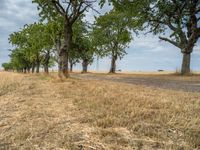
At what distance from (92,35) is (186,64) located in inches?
1212

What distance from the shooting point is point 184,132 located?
502 cm

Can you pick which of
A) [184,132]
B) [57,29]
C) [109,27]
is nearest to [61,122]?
[184,132]

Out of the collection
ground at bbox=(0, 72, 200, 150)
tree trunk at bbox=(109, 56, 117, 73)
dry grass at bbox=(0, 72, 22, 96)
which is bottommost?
dry grass at bbox=(0, 72, 22, 96)

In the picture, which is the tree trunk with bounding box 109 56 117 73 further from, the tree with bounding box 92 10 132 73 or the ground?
the ground

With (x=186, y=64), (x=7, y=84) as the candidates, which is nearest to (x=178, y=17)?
(x=186, y=64)

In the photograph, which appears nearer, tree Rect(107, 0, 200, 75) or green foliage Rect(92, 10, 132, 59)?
tree Rect(107, 0, 200, 75)

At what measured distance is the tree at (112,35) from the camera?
5978cm

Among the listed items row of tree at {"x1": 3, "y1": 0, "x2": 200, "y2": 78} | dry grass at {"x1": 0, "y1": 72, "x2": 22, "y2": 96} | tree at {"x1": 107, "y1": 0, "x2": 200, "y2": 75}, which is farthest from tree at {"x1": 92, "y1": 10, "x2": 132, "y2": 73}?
dry grass at {"x1": 0, "y1": 72, "x2": 22, "y2": 96}

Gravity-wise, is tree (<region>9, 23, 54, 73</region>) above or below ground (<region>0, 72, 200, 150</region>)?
above

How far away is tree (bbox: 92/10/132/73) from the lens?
59.8 m

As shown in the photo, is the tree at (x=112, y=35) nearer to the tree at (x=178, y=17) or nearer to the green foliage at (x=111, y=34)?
the green foliage at (x=111, y=34)

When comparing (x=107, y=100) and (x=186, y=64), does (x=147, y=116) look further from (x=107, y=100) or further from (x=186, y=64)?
(x=186, y=64)

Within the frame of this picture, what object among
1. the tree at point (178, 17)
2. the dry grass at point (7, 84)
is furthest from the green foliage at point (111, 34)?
the dry grass at point (7, 84)

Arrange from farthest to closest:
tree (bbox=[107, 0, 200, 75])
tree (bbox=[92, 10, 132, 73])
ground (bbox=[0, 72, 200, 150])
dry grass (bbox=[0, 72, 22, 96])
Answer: tree (bbox=[92, 10, 132, 73]) < tree (bbox=[107, 0, 200, 75]) < dry grass (bbox=[0, 72, 22, 96]) < ground (bbox=[0, 72, 200, 150])
